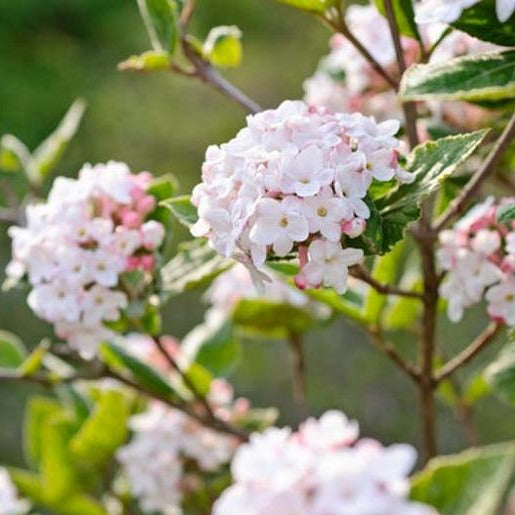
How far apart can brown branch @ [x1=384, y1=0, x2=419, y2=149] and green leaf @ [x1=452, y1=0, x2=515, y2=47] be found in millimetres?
53

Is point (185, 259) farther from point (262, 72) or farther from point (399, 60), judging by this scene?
point (262, 72)

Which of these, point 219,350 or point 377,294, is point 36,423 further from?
point 377,294

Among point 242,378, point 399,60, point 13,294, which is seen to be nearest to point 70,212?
point 399,60

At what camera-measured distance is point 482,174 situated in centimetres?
66

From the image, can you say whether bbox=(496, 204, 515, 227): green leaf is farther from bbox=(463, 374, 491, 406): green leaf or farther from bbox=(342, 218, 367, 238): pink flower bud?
bbox=(463, 374, 491, 406): green leaf

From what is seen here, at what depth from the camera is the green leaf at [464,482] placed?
1.77 feet

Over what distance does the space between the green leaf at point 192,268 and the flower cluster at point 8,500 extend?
23 cm

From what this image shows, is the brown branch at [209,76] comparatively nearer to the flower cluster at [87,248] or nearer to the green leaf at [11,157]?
the flower cluster at [87,248]

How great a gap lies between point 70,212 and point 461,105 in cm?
29

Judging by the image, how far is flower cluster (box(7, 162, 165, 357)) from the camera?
0.75 metres

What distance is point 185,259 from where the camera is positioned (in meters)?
0.79

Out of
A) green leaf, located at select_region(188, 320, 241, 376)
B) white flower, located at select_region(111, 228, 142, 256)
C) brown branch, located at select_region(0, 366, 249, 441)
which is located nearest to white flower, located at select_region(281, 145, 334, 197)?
white flower, located at select_region(111, 228, 142, 256)

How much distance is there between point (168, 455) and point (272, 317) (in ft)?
0.44

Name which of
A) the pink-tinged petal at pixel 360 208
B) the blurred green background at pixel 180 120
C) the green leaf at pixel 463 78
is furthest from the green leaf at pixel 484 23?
the blurred green background at pixel 180 120
